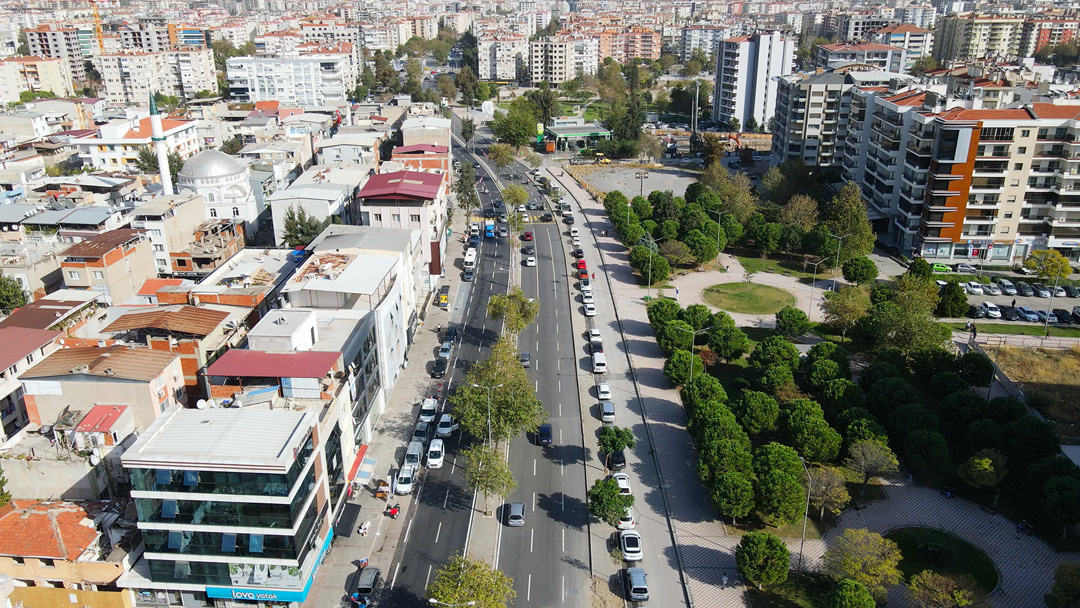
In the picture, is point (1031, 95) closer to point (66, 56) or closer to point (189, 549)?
point (189, 549)

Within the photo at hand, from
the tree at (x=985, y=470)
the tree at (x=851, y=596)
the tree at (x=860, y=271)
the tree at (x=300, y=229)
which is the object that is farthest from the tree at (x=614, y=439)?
the tree at (x=300, y=229)

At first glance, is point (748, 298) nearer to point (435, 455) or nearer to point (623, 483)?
point (623, 483)

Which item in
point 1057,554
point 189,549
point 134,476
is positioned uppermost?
point 134,476

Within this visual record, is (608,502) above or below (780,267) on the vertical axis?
above

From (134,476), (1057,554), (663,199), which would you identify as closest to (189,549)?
(134,476)

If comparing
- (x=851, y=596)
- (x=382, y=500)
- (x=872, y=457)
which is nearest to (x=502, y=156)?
(x=382, y=500)
